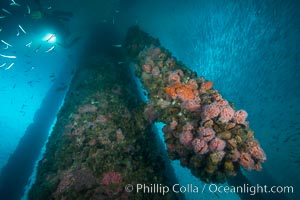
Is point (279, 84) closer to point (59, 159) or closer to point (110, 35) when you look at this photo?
point (59, 159)

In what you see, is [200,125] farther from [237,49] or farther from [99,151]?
[237,49]

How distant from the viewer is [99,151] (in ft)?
17.2

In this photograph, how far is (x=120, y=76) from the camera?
30.9 feet

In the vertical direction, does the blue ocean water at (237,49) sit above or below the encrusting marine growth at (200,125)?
above

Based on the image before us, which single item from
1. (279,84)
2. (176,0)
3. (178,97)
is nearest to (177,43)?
(176,0)

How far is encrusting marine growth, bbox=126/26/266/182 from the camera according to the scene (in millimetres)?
4527

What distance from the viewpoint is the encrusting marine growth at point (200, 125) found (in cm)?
453

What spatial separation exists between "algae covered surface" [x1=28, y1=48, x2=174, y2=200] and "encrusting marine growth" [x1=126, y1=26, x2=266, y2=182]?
2.52ft

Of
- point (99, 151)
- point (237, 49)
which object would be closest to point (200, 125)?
point (99, 151)

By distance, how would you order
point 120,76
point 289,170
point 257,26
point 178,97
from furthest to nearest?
point 257,26 → point 120,76 → point 289,170 → point 178,97

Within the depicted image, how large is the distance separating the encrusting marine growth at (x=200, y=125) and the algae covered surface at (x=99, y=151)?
0.77 m

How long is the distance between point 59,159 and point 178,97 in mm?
3564

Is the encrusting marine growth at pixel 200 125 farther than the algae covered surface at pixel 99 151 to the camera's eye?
No

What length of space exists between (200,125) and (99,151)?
102 inches
